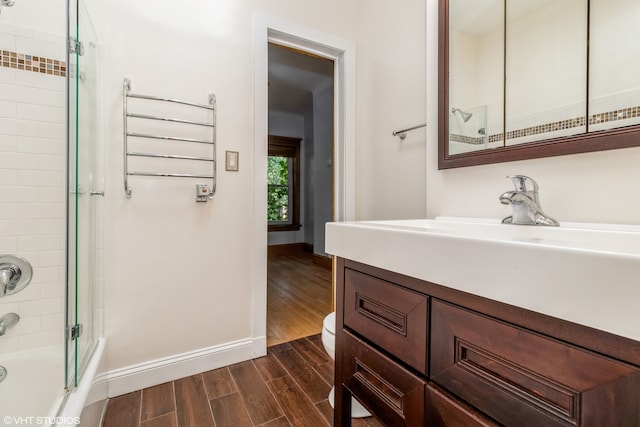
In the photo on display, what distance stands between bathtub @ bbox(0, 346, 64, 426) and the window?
4063mm

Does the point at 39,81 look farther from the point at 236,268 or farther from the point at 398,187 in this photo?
the point at 398,187

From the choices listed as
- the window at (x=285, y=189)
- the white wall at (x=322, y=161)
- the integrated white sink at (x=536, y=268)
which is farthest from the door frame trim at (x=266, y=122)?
the window at (x=285, y=189)

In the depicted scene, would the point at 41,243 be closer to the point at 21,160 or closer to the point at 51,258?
the point at 51,258

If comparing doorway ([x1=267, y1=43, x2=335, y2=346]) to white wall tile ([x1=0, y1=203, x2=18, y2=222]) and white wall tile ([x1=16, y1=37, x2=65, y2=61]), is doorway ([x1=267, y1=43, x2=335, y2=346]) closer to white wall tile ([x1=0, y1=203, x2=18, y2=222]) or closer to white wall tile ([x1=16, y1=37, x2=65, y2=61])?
white wall tile ([x1=16, y1=37, x2=65, y2=61])

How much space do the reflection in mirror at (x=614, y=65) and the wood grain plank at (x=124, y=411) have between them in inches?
78.8

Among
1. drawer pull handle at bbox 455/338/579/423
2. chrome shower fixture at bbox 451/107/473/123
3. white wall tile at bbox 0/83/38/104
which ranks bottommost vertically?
drawer pull handle at bbox 455/338/579/423

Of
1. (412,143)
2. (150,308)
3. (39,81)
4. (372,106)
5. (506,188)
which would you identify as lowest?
(150,308)

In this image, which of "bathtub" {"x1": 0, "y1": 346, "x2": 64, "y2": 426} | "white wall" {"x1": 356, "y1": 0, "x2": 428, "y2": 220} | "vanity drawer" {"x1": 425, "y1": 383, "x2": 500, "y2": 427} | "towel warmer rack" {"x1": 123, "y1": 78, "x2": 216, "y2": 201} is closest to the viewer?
"vanity drawer" {"x1": 425, "y1": 383, "x2": 500, "y2": 427}

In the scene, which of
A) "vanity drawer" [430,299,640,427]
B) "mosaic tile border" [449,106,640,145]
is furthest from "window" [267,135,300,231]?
"vanity drawer" [430,299,640,427]

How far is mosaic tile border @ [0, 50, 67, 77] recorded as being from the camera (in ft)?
3.89

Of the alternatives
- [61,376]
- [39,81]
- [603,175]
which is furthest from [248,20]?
[61,376]

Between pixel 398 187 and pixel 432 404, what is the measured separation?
119cm

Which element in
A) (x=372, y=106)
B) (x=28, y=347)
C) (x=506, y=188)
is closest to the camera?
(x=506, y=188)

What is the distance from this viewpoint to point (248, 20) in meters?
1.65
